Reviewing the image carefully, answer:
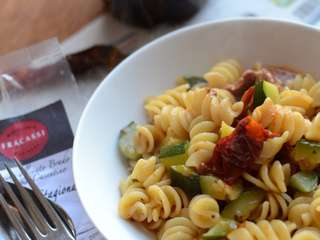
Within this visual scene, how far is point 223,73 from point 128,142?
0.69 feet

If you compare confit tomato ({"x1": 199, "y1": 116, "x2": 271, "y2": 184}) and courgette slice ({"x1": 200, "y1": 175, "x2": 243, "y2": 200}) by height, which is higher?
confit tomato ({"x1": 199, "y1": 116, "x2": 271, "y2": 184})

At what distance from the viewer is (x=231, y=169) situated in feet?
2.73

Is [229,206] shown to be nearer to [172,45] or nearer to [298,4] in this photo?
[172,45]

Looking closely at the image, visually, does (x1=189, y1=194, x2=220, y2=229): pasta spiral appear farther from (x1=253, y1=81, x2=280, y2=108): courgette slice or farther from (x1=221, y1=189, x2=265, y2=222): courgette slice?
(x1=253, y1=81, x2=280, y2=108): courgette slice

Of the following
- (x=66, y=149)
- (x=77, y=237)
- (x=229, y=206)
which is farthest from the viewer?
(x=66, y=149)

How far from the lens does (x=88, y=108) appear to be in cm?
98

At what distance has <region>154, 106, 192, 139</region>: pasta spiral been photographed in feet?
3.05

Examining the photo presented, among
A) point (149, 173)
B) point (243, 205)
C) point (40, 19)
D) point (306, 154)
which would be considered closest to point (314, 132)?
point (306, 154)

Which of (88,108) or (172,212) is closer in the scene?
(172,212)

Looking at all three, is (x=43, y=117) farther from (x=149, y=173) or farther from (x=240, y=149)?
(x=240, y=149)

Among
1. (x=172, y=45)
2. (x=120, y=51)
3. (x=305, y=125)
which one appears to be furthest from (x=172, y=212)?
(x=120, y=51)

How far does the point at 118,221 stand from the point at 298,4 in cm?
70

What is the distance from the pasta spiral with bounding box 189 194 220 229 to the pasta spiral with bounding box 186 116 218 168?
0.07 m

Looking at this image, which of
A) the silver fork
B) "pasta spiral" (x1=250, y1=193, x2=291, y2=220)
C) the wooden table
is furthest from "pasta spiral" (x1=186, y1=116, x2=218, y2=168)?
the wooden table
